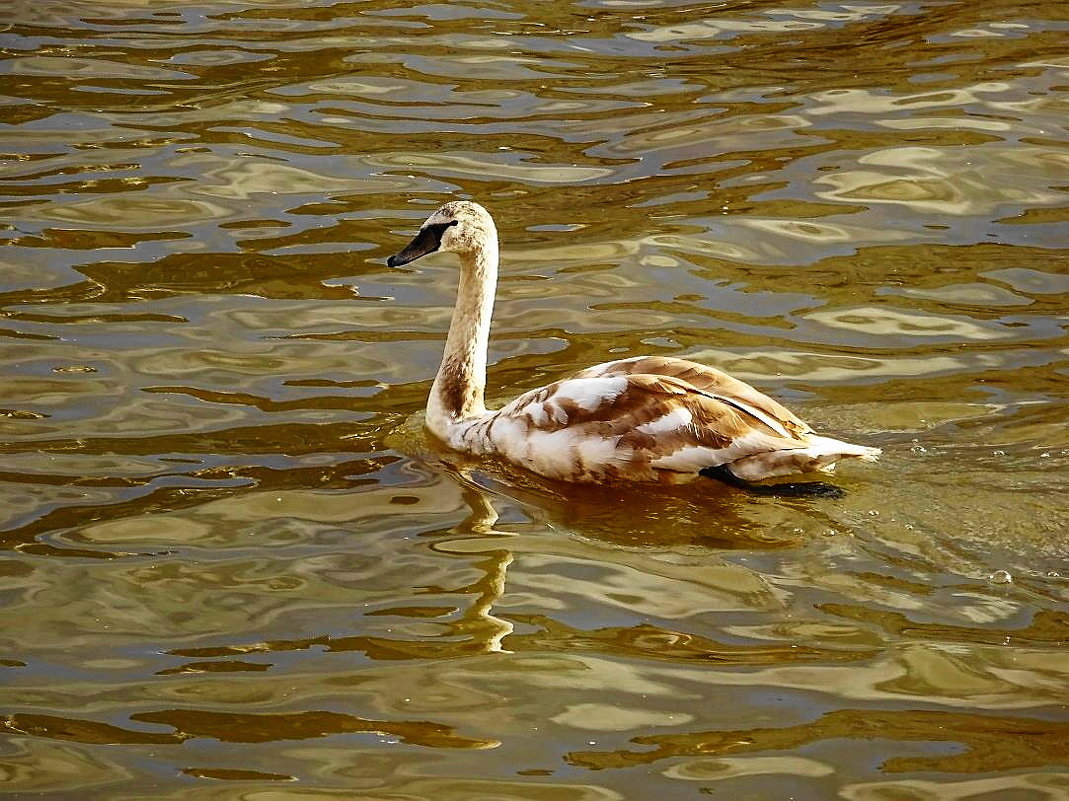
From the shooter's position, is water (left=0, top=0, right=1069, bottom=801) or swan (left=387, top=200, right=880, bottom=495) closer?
water (left=0, top=0, right=1069, bottom=801)

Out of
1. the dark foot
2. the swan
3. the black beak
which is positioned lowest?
the dark foot

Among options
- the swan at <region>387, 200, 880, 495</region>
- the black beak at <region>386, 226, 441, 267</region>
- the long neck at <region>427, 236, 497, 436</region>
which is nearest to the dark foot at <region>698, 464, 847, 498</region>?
the swan at <region>387, 200, 880, 495</region>

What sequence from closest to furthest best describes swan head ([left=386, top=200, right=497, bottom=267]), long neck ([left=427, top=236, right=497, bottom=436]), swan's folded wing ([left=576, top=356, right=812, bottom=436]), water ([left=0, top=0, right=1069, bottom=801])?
water ([left=0, top=0, right=1069, bottom=801]) → swan's folded wing ([left=576, top=356, right=812, bottom=436]) → long neck ([left=427, top=236, right=497, bottom=436]) → swan head ([left=386, top=200, right=497, bottom=267])

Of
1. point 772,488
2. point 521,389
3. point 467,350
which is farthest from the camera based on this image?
point 521,389

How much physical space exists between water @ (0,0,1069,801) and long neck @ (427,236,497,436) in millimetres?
229

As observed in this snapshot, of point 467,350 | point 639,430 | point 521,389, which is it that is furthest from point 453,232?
point 639,430

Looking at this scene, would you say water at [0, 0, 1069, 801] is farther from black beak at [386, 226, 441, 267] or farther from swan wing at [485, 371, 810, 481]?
black beak at [386, 226, 441, 267]

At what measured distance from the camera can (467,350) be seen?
877 cm

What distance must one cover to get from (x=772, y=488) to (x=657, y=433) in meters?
0.55

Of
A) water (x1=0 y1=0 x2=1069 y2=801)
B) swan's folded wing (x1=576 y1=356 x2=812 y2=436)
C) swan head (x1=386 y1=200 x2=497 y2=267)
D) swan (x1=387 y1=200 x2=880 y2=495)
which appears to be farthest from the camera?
swan head (x1=386 y1=200 x2=497 y2=267)

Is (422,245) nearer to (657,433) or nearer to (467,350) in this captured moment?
(467,350)

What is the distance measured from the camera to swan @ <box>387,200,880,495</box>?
7625 mm

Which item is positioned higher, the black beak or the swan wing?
the black beak

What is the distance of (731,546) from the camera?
7195 millimetres
